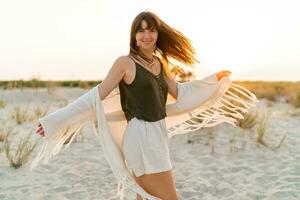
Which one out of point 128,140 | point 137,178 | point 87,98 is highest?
point 87,98

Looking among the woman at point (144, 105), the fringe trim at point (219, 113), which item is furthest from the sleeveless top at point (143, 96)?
the fringe trim at point (219, 113)

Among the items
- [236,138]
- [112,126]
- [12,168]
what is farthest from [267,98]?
[112,126]

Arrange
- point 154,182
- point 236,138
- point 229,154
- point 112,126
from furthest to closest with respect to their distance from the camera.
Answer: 1. point 236,138
2. point 229,154
3. point 112,126
4. point 154,182

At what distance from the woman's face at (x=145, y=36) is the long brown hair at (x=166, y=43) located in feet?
0.07

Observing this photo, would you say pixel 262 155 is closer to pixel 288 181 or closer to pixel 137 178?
pixel 288 181

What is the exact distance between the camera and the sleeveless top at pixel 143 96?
364 centimetres

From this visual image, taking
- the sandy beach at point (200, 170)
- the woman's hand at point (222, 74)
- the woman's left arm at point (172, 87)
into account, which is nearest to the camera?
the woman's left arm at point (172, 87)

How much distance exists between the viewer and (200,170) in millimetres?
7059

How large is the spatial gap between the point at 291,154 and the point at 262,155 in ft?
1.46

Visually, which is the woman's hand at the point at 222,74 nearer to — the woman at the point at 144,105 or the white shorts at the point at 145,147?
the woman at the point at 144,105

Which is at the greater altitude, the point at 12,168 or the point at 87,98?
the point at 87,98

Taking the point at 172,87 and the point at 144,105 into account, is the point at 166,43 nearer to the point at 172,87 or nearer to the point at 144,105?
the point at 172,87

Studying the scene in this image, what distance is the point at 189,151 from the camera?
25.7 ft

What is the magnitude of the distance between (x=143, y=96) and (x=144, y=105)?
0.21 feet
